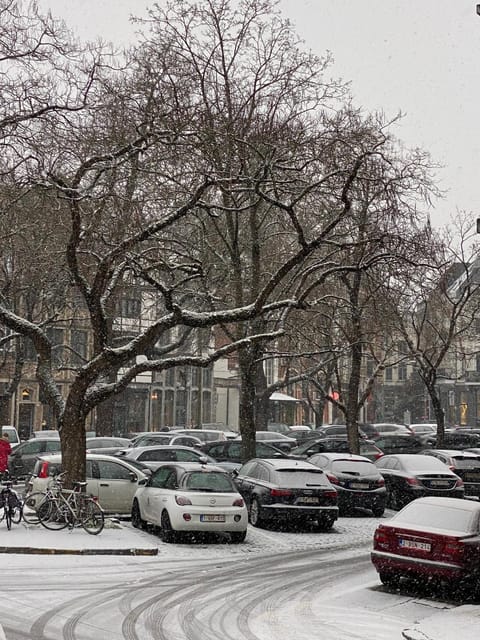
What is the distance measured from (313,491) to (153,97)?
875 centimetres

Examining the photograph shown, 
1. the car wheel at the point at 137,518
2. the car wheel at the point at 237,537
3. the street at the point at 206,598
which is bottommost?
the street at the point at 206,598

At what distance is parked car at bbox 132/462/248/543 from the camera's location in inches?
A: 715

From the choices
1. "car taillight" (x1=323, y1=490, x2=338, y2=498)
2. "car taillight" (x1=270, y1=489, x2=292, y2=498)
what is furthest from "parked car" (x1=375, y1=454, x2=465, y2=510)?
"car taillight" (x1=270, y1=489, x2=292, y2=498)

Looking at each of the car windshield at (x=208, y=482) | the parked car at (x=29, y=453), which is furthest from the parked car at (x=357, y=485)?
the parked car at (x=29, y=453)

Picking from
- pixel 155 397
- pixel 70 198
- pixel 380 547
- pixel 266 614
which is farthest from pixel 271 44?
pixel 155 397

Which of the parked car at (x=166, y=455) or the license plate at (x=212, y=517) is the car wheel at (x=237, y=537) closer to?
the license plate at (x=212, y=517)

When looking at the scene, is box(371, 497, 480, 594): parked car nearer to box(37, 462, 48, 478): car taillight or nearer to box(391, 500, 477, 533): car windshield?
box(391, 500, 477, 533): car windshield

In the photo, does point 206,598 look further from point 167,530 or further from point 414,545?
point 167,530

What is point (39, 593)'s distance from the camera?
498 inches

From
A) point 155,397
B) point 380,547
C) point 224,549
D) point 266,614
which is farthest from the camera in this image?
point 155,397

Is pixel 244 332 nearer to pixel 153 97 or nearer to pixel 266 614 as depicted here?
pixel 153 97

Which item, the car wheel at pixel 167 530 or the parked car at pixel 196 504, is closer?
the parked car at pixel 196 504

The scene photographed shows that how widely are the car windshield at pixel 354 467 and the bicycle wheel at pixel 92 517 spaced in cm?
752

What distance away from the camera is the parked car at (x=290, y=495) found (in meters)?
20.5
